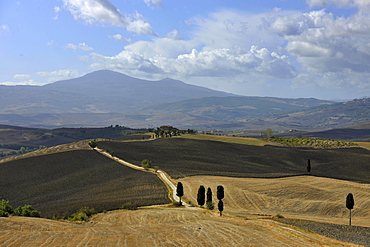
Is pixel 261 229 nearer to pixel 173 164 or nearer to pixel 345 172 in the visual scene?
pixel 173 164

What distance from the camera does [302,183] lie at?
→ 3406 inches

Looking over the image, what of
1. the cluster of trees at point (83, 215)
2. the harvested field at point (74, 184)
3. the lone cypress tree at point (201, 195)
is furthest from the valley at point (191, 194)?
the lone cypress tree at point (201, 195)

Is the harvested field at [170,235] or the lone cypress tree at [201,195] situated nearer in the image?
the harvested field at [170,235]

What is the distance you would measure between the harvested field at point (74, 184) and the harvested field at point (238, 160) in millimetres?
11902

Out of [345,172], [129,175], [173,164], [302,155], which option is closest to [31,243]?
[129,175]

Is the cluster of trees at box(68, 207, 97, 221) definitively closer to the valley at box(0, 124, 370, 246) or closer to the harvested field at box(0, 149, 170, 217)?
the valley at box(0, 124, 370, 246)

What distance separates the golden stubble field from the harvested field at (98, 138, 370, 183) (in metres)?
8.44

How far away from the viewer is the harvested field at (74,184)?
64.6 meters

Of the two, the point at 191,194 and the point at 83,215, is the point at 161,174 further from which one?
the point at 83,215

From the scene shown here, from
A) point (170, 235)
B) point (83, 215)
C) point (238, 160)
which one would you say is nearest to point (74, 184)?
point (83, 215)

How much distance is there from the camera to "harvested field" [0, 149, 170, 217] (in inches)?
2544

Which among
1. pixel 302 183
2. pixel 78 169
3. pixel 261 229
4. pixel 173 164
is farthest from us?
pixel 173 164

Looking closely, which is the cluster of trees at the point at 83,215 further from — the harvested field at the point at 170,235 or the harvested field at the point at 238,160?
the harvested field at the point at 238,160

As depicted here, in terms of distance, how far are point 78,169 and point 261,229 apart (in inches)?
2842
